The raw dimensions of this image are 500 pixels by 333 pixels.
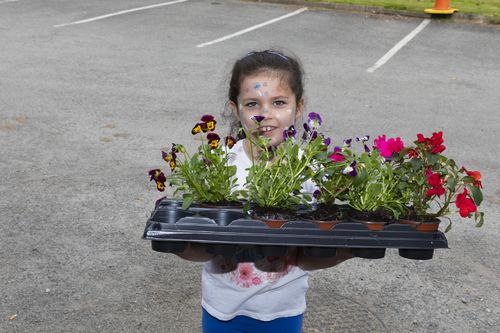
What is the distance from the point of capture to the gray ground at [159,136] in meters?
3.95

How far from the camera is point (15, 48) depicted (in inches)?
393

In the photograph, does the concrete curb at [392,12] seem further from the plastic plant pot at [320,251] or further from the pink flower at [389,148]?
the plastic plant pot at [320,251]

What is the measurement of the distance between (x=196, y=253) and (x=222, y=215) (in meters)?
0.16

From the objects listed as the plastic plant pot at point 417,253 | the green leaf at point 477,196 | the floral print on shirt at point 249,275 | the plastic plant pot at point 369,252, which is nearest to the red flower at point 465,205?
the green leaf at point 477,196

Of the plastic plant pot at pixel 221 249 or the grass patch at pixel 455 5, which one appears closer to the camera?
the plastic plant pot at pixel 221 249

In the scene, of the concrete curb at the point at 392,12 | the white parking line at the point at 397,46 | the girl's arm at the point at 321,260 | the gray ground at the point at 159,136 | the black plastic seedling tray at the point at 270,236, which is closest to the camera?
the black plastic seedling tray at the point at 270,236

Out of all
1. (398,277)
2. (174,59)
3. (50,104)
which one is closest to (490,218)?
(398,277)

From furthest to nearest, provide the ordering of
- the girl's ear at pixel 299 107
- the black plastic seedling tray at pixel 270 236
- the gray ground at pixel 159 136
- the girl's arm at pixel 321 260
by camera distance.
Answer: the gray ground at pixel 159 136 → the girl's ear at pixel 299 107 → the girl's arm at pixel 321 260 → the black plastic seedling tray at pixel 270 236

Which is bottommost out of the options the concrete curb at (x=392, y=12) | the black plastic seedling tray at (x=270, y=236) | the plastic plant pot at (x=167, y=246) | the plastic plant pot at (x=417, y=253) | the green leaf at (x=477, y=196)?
the concrete curb at (x=392, y=12)

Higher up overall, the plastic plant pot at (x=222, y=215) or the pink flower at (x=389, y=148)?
the pink flower at (x=389, y=148)

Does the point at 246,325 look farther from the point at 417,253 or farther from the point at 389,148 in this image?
the point at 389,148

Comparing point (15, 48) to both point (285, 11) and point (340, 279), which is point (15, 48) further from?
point (340, 279)

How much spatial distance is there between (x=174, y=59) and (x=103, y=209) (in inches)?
196

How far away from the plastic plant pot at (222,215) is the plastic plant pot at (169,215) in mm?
57
